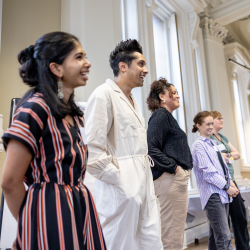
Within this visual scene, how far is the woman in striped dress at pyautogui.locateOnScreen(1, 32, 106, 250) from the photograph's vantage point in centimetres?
75

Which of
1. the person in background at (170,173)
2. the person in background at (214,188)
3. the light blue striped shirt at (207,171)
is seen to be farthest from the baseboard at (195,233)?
the person in background at (170,173)

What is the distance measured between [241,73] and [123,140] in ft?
22.9

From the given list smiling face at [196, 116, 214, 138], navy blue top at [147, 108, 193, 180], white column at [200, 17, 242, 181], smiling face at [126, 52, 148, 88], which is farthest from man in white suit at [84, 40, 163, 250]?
white column at [200, 17, 242, 181]

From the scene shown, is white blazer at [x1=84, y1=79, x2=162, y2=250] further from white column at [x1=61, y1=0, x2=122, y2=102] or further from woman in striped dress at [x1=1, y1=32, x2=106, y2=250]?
white column at [x1=61, y1=0, x2=122, y2=102]

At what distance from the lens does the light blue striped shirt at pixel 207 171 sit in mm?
2275

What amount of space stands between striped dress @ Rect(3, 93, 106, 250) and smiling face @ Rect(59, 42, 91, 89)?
14 centimetres

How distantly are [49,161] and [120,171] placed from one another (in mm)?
590

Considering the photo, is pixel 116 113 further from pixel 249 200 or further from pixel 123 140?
pixel 249 200

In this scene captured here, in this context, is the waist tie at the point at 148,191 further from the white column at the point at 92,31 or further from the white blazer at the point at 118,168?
the white column at the point at 92,31

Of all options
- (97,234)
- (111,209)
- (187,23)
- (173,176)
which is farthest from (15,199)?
(187,23)

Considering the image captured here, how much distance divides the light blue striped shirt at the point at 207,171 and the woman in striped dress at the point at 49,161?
163 centimetres

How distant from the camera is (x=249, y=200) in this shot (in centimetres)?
323

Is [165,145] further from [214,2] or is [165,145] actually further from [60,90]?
[214,2]

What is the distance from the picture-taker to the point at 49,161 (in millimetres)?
804
